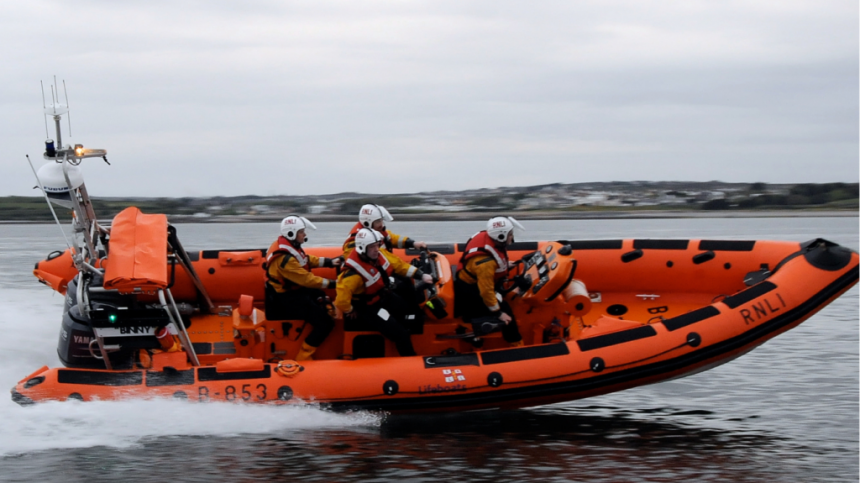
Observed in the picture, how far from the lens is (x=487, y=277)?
228 inches

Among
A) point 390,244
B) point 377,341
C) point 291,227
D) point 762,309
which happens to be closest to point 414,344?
point 377,341

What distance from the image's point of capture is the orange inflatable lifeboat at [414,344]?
551cm

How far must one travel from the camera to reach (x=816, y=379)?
7.34m

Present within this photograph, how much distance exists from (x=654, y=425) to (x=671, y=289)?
4.32 feet

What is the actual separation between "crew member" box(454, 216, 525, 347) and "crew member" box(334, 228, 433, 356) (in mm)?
331

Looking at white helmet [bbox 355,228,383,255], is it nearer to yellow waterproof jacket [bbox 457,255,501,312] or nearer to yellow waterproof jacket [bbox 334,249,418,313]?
yellow waterproof jacket [bbox 334,249,418,313]

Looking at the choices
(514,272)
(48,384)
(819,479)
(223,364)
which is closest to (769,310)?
(819,479)

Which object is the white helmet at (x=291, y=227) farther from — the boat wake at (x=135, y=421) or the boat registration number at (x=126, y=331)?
the boat wake at (x=135, y=421)

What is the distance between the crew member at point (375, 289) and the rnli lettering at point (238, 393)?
73cm

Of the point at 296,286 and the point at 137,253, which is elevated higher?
the point at 137,253

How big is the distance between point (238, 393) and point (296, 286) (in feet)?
2.84

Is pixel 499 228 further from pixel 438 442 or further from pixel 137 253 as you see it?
pixel 137 253

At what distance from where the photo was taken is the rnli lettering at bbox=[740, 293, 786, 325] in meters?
5.61

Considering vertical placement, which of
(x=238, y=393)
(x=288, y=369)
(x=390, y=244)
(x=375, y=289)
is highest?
(x=390, y=244)
